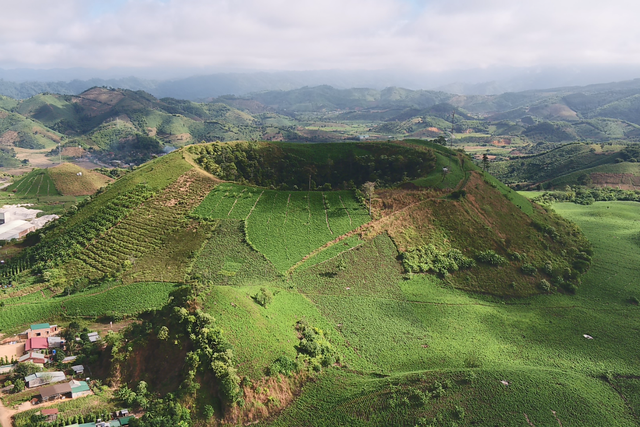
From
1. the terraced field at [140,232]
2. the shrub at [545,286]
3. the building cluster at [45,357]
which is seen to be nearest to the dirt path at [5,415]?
the building cluster at [45,357]

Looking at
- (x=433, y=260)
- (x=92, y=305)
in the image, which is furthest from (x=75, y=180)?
(x=433, y=260)

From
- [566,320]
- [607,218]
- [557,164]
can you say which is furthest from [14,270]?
[557,164]

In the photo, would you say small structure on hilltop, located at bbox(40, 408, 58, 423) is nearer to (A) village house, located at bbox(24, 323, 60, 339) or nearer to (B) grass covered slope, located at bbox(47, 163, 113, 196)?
(A) village house, located at bbox(24, 323, 60, 339)

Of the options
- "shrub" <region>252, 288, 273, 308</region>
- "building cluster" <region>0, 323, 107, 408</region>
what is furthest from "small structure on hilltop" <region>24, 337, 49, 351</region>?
"shrub" <region>252, 288, 273, 308</region>

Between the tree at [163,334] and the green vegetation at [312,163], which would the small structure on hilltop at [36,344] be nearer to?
the tree at [163,334]

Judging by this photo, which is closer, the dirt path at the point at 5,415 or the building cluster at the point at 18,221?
the dirt path at the point at 5,415

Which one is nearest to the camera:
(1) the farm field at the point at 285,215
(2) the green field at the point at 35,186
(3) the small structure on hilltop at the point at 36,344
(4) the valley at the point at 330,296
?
(4) the valley at the point at 330,296
